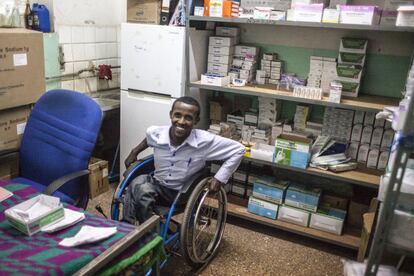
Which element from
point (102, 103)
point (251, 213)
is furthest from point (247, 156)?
point (102, 103)

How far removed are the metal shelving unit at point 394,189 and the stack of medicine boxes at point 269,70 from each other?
1597 mm

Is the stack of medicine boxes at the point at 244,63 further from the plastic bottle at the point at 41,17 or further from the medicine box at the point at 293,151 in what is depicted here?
the plastic bottle at the point at 41,17

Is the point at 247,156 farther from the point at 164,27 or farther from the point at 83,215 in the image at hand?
the point at 83,215

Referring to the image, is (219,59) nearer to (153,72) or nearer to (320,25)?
(153,72)

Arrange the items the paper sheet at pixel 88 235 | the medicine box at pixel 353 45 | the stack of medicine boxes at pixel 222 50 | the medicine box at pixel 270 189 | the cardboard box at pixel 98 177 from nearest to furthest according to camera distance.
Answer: the paper sheet at pixel 88 235 < the medicine box at pixel 353 45 < the medicine box at pixel 270 189 < the stack of medicine boxes at pixel 222 50 < the cardboard box at pixel 98 177

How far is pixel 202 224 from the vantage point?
2.20m

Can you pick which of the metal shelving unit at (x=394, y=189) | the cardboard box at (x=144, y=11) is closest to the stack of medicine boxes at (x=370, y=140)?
the metal shelving unit at (x=394, y=189)

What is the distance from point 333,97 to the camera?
7.36 feet

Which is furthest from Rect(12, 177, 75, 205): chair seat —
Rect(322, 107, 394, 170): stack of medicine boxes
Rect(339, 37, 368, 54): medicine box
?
Rect(339, 37, 368, 54): medicine box

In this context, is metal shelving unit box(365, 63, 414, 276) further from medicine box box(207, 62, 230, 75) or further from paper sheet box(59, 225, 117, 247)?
medicine box box(207, 62, 230, 75)

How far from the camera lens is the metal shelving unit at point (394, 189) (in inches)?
42.5

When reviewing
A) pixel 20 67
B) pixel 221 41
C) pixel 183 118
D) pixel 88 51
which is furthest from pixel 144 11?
pixel 183 118

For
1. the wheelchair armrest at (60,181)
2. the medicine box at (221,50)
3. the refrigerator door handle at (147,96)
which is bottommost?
the wheelchair armrest at (60,181)

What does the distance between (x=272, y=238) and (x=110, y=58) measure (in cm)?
228
